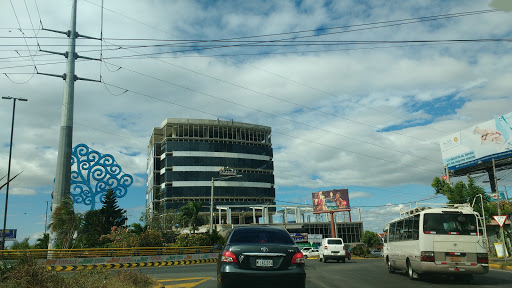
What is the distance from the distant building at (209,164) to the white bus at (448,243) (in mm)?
77274

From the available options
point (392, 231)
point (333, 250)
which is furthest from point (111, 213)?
point (392, 231)

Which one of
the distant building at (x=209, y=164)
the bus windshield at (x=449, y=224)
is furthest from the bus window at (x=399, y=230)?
the distant building at (x=209, y=164)

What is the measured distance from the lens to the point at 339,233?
93125 millimetres

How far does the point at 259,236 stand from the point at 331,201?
254 ft

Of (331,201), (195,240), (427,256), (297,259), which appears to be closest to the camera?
(297,259)

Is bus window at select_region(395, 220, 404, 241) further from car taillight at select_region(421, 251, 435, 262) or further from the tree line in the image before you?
the tree line

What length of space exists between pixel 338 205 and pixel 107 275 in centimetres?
7594

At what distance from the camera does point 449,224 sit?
13.5m

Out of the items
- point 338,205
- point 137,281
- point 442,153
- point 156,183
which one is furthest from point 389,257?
point 156,183

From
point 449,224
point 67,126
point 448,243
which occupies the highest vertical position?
point 67,126

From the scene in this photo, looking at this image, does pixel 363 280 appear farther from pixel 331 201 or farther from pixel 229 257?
pixel 331 201

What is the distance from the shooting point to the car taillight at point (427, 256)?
1303 centimetres

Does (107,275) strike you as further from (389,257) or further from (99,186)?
(99,186)

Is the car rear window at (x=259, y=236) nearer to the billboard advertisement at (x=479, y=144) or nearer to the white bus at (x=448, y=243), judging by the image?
the white bus at (x=448, y=243)
